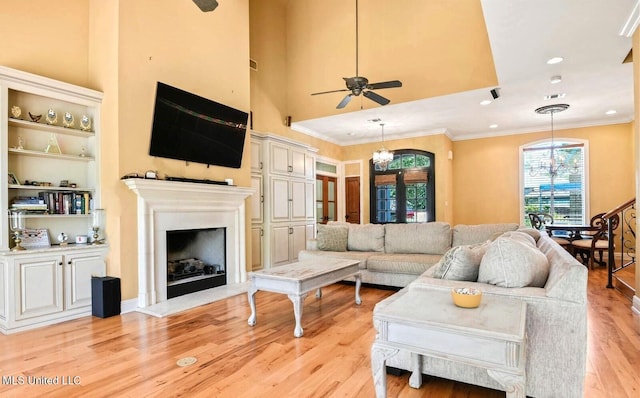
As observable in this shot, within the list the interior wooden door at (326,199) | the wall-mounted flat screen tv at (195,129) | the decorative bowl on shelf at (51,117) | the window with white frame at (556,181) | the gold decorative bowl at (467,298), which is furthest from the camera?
the interior wooden door at (326,199)

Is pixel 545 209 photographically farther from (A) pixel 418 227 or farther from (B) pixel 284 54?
(B) pixel 284 54

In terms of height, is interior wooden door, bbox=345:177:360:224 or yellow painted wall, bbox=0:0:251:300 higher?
yellow painted wall, bbox=0:0:251:300

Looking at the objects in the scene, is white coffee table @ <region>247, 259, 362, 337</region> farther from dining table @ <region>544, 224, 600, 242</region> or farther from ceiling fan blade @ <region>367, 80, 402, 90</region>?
dining table @ <region>544, 224, 600, 242</region>

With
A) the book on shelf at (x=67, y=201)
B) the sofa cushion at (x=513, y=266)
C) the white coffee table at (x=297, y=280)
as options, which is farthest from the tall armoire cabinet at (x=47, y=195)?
the sofa cushion at (x=513, y=266)

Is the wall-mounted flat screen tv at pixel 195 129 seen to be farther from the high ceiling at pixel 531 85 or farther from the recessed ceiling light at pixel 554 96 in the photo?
the recessed ceiling light at pixel 554 96

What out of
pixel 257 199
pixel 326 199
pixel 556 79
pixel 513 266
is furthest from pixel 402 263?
pixel 326 199

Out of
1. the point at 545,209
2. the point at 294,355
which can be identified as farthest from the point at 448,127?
the point at 294,355

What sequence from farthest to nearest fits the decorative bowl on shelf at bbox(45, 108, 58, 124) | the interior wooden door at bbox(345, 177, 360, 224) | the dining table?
the interior wooden door at bbox(345, 177, 360, 224)
the dining table
the decorative bowl on shelf at bbox(45, 108, 58, 124)

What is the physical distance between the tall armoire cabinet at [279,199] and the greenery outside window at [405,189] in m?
2.30

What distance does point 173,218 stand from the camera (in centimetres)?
438

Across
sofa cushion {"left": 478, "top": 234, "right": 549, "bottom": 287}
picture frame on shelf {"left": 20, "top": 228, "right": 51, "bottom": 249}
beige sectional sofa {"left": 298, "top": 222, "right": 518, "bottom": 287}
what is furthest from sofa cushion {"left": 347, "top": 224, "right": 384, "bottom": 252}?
picture frame on shelf {"left": 20, "top": 228, "right": 51, "bottom": 249}

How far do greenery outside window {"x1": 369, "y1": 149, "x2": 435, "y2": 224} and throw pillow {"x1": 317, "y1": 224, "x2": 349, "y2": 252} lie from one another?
3369mm

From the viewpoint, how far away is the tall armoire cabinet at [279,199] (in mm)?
6133

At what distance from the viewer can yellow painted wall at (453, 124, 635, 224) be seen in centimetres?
707
